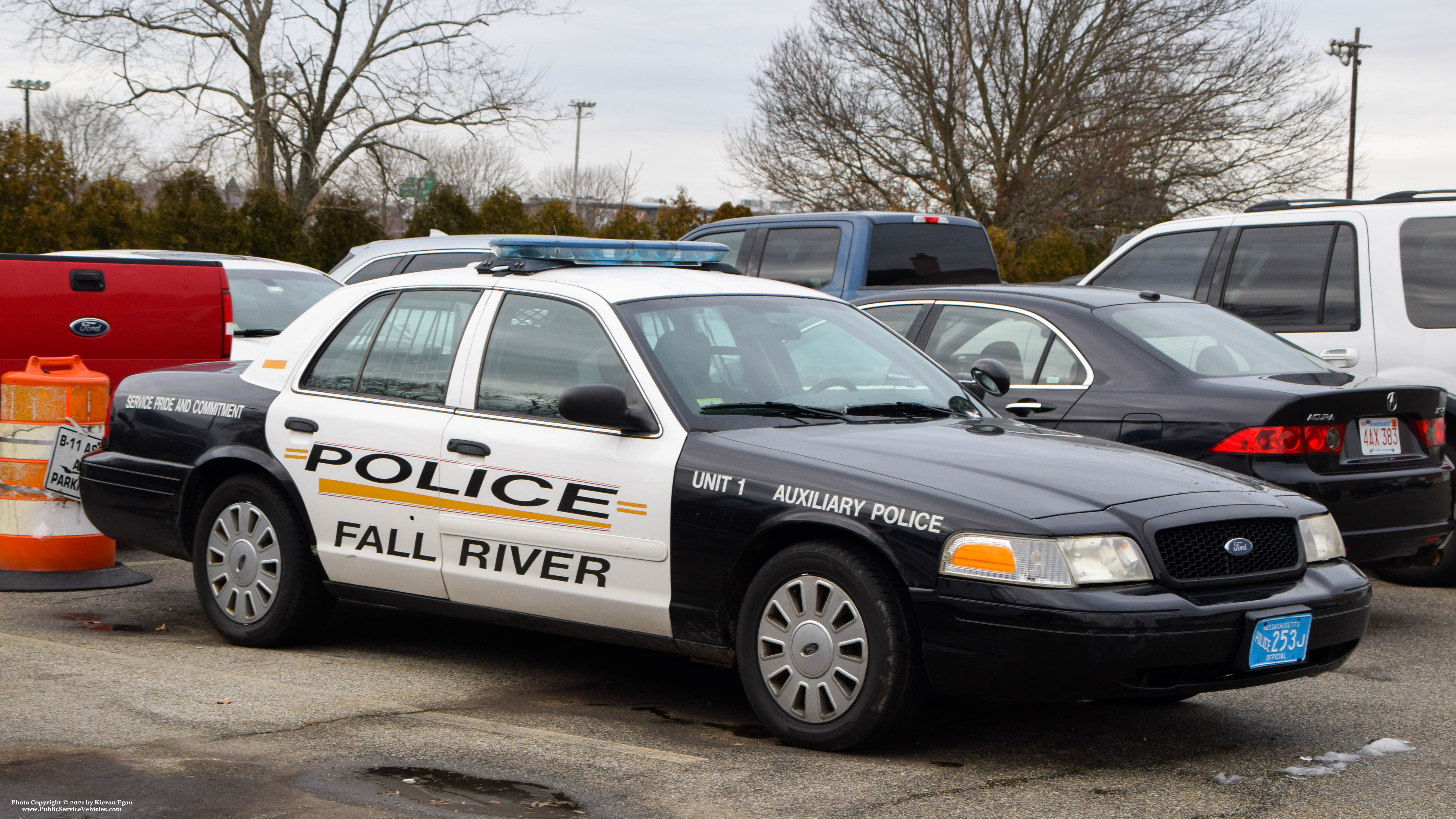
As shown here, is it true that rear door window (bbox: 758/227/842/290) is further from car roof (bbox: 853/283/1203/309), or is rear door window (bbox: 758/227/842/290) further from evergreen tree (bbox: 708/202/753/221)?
evergreen tree (bbox: 708/202/753/221)

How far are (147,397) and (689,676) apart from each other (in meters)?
2.82

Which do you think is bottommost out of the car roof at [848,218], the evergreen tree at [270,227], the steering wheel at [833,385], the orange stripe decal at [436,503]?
the orange stripe decal at [436,503]

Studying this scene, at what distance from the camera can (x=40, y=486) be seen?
23.9ft

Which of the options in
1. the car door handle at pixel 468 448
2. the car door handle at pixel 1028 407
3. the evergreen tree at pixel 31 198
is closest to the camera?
the car door handle at pixel 468 448

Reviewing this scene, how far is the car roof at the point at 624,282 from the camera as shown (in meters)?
5.48

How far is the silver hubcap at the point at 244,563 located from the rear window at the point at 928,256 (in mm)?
5860

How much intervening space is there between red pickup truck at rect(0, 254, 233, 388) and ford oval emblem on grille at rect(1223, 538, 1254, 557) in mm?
6473

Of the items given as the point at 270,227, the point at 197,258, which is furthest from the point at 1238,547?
the point at 270,227

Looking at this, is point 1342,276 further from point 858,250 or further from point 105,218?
point 105,218

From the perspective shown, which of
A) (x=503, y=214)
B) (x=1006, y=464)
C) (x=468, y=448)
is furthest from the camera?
(x=503, y=214)

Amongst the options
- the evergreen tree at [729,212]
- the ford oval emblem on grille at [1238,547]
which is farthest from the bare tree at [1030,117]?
the ford oval emblem on grille at [1238,547]

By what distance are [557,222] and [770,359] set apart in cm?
2282

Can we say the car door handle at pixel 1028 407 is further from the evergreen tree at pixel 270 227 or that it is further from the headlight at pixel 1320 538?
the evergreen tree at pixel 270 227

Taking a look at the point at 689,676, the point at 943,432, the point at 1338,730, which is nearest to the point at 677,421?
the point at 943,432
